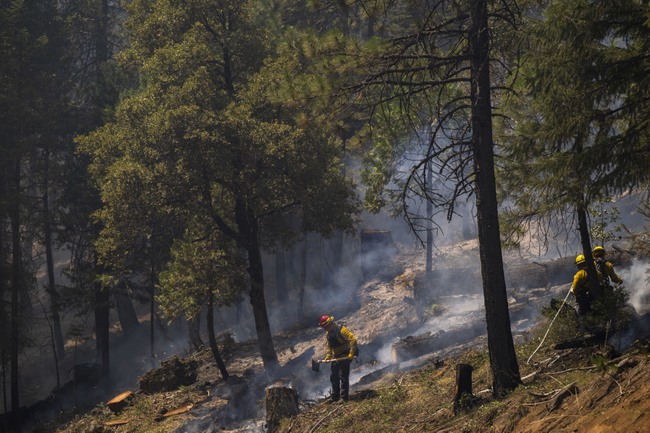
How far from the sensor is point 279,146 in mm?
19641

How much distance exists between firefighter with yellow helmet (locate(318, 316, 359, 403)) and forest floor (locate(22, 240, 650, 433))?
34 cm

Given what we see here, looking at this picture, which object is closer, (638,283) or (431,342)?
(638,283)

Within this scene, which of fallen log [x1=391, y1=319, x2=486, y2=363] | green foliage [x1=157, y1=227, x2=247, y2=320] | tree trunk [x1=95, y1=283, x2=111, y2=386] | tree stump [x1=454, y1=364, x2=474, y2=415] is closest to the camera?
tree stump [x1=454, y1=364, x2=474, y2=415]

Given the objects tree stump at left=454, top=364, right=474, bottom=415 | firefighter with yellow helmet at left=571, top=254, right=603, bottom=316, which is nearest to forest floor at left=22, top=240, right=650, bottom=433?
tree stump at left=454, top=364, right=474, bottom=415

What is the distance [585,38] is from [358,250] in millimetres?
30153

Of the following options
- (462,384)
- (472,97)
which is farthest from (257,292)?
(472,97)

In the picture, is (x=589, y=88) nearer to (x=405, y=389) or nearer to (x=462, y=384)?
(x=462, y=384)

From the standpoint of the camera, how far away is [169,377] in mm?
20625

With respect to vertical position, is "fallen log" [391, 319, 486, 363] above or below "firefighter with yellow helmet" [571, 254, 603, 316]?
below

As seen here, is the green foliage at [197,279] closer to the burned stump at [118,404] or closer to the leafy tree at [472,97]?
the burned stump at [118,404]

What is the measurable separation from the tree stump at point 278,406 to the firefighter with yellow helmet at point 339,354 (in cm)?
99

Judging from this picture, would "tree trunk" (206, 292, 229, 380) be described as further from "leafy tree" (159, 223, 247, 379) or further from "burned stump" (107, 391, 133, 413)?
"burned stump" (107, 391, 133, 413)

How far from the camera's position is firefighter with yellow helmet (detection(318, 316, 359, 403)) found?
1454 centimetres

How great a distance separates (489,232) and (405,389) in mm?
4657
